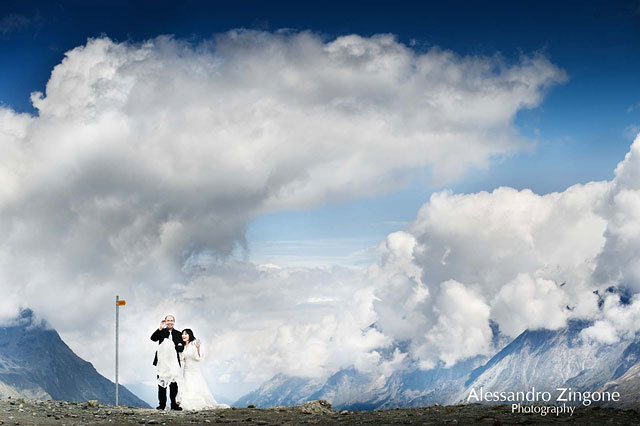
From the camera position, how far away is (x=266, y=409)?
155ft

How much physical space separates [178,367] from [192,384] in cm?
172

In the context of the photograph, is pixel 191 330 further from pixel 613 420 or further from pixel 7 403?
pixel 613 420

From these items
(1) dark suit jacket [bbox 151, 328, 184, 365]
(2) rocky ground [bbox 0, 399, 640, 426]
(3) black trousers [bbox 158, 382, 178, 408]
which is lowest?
(2) rocky ground [bbox 0, 399, 640, 426]

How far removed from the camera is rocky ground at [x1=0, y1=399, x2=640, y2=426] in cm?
Result: 3644

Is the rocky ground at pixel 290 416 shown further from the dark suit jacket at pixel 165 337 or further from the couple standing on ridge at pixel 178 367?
the dark suit jacket at pixel 165 337

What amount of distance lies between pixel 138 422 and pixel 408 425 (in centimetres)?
1601

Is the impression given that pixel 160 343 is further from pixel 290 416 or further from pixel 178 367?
pixel 290 416

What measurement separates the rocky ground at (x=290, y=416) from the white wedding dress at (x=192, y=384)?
3.74 m

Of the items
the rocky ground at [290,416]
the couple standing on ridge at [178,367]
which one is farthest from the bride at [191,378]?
the rocky ground at [290,416]

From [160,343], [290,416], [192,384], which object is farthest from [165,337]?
[290,416]

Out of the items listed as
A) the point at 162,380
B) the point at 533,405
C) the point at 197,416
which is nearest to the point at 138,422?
the point at 197,416

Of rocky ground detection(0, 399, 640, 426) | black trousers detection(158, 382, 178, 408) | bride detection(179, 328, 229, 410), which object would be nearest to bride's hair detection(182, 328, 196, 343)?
bride detection(179, 328, 229, 410)

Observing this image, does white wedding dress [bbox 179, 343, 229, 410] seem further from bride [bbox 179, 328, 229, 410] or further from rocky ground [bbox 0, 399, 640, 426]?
rocky ground [bbox 0, 399, 640, 426]

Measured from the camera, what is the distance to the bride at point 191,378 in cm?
5012
